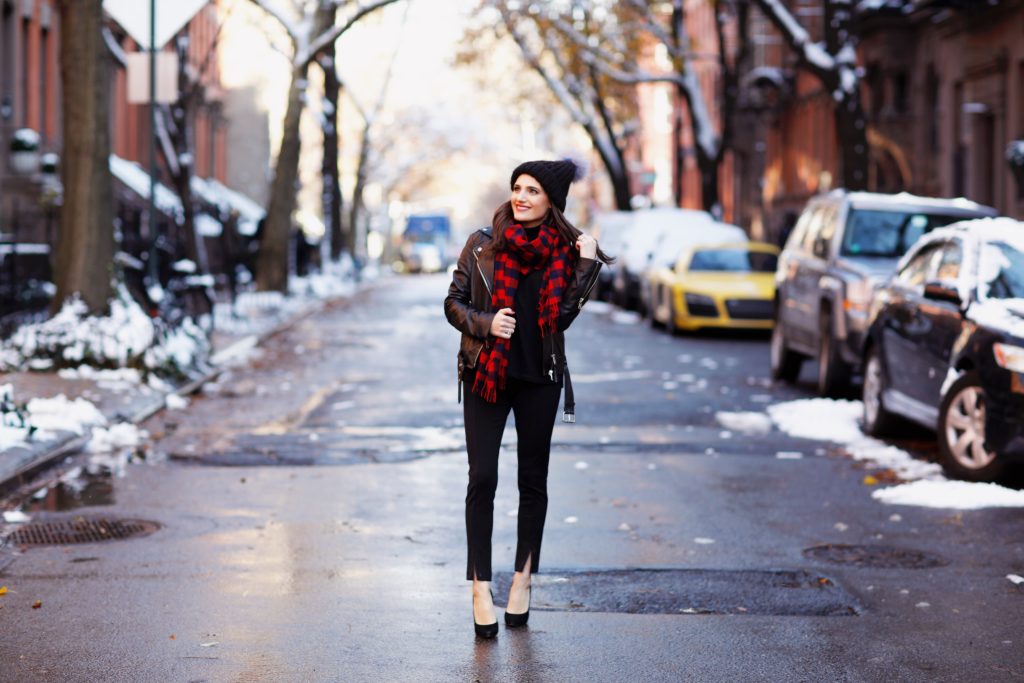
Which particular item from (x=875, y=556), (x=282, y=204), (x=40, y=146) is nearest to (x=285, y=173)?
(x=282, y=204)

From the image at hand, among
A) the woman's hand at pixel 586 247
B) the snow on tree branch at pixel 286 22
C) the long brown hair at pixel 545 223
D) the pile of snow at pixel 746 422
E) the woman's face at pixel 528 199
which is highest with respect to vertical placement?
the snow on tree branch at pixel 286 22

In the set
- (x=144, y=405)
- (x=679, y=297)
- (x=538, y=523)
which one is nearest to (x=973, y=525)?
(x=538, y=523)

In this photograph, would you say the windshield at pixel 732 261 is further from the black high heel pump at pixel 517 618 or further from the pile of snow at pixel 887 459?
the black high heel pump at pixel 517 618

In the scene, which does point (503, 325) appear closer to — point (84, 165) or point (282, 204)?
point (84, 165)

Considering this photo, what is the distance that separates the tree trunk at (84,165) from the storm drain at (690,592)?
433 inches

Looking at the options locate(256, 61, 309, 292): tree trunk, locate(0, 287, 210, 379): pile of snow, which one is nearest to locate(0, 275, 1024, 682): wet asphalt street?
locate(0, 287, 210, 379): pile of snow

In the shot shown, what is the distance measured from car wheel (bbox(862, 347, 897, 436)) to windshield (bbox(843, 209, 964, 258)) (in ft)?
11.2

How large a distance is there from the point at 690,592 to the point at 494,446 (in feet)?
4.61

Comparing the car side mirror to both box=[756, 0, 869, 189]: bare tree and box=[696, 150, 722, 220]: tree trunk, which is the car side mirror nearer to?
box=[756, 0, 869, 189]: bare tree

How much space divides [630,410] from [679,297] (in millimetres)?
11068

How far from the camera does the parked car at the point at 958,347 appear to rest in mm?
10930

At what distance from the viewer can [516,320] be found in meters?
6.88

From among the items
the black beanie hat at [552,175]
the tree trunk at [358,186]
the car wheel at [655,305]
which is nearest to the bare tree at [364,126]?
the tree trunk at [358,186]

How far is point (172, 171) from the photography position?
3216 centimetres
